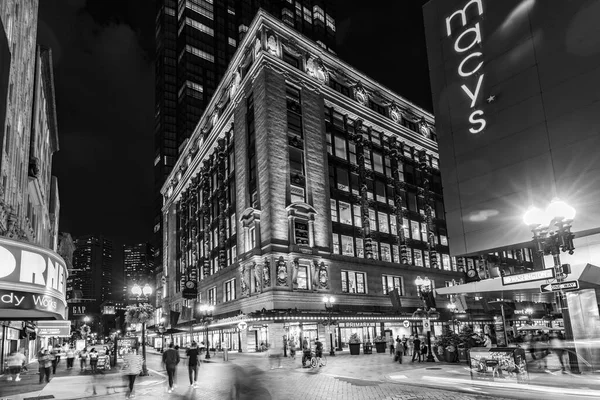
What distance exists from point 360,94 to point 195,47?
74.5 m

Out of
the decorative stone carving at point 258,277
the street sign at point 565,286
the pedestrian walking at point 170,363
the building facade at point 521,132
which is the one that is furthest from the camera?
the decorative stone carving at point 258,277

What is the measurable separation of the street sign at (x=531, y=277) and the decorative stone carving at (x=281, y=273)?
1214 inches

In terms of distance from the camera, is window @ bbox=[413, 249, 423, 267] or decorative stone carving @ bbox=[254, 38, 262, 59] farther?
window @ bbox=[413, 249, 423, 267]

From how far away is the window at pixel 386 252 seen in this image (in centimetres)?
5816

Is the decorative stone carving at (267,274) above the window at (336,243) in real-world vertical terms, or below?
below

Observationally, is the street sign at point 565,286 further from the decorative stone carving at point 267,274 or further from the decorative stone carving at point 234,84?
the decorative stone carving at point 234,84

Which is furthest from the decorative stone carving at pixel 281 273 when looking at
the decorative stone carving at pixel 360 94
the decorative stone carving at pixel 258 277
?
the decorative stone carving at pixel 360 94

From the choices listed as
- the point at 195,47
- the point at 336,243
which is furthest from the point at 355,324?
the point at 195,47

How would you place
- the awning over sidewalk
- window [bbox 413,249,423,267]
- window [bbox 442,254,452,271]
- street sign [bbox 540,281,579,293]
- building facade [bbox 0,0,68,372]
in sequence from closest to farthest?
building facade [bbox 0,0,68,372] → street sign [bbox 540,281,579,293] → the awning over sidewalk → window [bbox 413,249,423,267] → window [bbox 442,254,452,271]

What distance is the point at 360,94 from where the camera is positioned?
207 ft

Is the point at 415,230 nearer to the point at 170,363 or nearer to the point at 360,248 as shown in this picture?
the point at 360,248

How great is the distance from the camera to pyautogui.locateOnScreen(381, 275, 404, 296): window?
56.3 meters

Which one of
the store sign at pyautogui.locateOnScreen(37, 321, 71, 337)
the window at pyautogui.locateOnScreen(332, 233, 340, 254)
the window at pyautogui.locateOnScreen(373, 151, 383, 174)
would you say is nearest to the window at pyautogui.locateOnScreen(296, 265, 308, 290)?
the window at pyautogui.locateOnScreen(332, 233, 340, 254)

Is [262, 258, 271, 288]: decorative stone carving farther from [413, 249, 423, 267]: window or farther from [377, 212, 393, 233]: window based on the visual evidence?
[413, 249, 423, 267]: window
